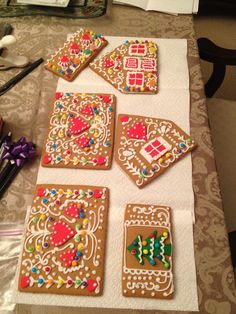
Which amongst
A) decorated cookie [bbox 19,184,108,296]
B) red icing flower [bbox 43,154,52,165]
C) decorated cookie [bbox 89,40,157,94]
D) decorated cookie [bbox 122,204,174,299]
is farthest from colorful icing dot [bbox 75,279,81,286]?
decorated cookie [bbox 89,40,157,94]

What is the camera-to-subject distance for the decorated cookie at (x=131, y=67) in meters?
1.11

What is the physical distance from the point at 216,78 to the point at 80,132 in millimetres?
719

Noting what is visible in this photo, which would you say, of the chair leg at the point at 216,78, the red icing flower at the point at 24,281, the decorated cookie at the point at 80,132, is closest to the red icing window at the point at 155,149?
the decorated cookie at the point at 80,132

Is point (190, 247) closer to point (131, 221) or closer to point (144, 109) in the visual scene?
point (131, 221)

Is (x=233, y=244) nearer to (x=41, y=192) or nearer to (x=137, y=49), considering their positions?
(x=41, y=192)

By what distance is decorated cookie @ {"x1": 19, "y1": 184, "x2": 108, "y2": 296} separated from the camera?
76 cm

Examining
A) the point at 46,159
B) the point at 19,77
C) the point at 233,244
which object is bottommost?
the point at 233,244

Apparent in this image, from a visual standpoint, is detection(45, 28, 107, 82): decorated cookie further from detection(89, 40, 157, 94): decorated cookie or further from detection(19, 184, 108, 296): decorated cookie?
detection(19, 184, 108, 296): decorated cookie

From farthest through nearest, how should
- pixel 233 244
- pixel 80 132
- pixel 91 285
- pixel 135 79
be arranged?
pixel 135 79 < pixel 80 132 < pixel 233 244 < pixel 91 285

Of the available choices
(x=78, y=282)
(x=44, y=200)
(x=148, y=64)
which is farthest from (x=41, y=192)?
(x=148, y=64)

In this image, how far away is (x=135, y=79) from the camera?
Answer: 1.12m

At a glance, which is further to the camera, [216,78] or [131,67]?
[216,78]

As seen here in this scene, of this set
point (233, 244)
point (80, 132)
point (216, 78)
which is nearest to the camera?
point (233, 244)

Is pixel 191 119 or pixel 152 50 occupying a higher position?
pixel 152 50
